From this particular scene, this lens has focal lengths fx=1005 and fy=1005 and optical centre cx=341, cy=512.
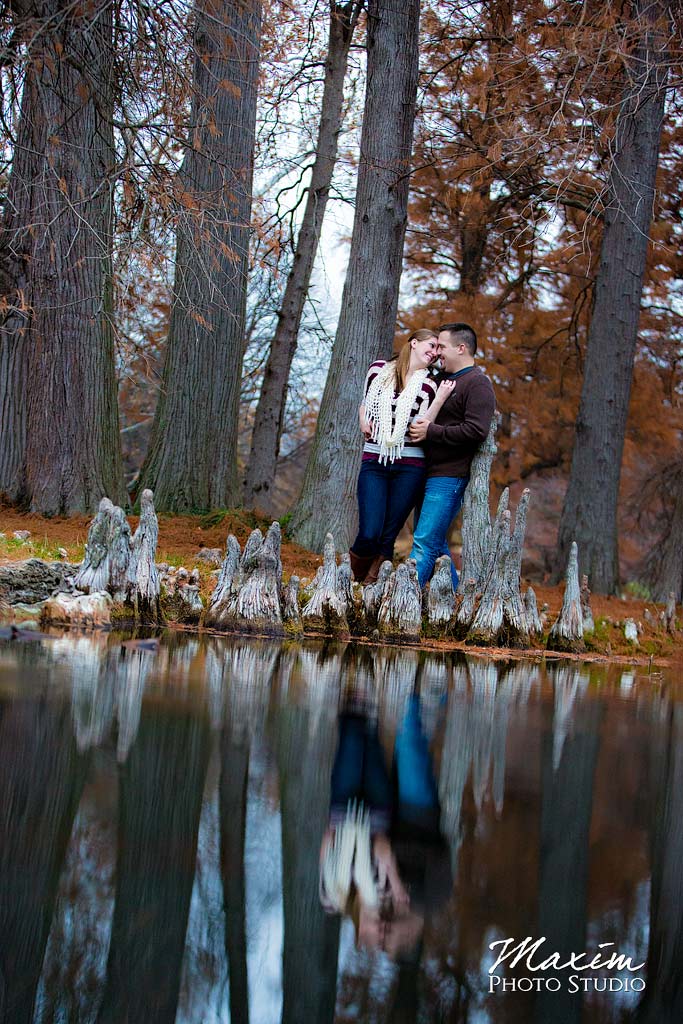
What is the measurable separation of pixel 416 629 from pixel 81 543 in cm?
288

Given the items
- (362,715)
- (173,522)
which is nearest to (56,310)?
(173,522)

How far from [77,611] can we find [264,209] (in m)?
4.80

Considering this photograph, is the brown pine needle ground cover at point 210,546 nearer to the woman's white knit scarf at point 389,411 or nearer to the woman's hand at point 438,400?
the woman's white knit scarf at point 389,411

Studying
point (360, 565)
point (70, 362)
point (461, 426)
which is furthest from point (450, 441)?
point (70, 362)

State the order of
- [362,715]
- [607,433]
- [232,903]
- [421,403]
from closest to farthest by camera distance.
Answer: [232,903] < [362,715] < [421,403] < [607,433]

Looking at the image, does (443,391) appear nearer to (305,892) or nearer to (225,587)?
(225,587)

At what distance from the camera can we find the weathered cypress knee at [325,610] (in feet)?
20.8

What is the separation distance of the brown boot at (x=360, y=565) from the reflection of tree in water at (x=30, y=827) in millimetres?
4805

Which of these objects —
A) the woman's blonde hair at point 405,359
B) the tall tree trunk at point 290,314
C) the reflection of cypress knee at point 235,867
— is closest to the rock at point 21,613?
the reflection of cypress knee at point 235,867

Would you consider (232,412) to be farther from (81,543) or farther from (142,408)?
(142,408)

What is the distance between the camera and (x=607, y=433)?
46.3 feet

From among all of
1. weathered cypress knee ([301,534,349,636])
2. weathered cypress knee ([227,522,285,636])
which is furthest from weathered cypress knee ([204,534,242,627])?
weathered cypress knee ([301,534,349,636])

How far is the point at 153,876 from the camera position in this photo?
1709 millimetres

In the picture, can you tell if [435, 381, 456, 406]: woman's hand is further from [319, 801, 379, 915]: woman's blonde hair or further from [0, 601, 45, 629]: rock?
[319, 801, 379, 915]: woman's blonde hair
